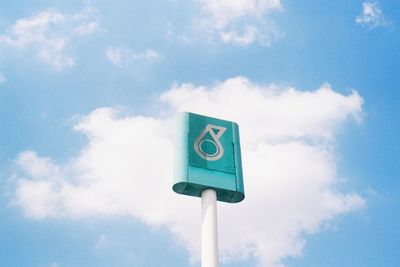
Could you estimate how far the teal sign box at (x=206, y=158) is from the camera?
62.6ft

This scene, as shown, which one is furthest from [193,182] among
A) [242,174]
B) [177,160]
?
[242,174]

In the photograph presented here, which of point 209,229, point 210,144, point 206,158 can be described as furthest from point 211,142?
point 209,229

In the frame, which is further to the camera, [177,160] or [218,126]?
[218,126]

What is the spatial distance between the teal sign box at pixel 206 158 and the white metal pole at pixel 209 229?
1.22 feet

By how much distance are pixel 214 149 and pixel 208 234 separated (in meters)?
3.40

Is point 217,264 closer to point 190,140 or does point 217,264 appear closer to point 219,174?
point 219,174

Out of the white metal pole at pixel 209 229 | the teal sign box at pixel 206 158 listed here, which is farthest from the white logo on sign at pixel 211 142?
the white metal pole at pixel 209 229

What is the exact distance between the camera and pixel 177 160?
19.2 m

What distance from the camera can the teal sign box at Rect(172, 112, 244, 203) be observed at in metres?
19.1

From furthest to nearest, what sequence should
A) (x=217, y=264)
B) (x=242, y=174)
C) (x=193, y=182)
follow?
1. (x=242, y=174)
2. (x=193, y=182)
3. (x=217, y=264)

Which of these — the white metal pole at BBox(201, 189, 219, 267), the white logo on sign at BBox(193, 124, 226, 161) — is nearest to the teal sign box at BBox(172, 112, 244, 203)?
the white logo on sign at BBox(193, 124, 226, 161)

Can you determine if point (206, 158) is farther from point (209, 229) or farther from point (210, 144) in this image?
point (209, 229)

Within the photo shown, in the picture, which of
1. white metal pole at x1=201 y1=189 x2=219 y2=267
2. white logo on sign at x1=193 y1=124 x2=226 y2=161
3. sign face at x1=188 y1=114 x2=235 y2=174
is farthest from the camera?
white logo on sign at x1=193 y1=124 x2=226 y2=161

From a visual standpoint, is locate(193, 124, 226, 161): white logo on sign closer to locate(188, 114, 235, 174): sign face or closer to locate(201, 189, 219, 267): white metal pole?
locate(188, 114, 235, 174): sign face
